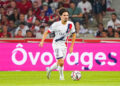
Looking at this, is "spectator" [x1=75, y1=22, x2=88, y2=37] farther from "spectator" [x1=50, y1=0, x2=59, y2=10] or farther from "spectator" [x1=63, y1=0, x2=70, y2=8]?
"spectator" [x1=50, y1=0, x2=59, y2=10]

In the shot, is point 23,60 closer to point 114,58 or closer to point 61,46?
point 114,58

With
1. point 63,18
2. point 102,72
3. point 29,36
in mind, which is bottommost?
point 102,72

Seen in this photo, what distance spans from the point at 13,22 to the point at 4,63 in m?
3.35

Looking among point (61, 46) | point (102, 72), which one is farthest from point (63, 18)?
point (102, 72)

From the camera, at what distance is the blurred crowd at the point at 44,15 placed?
20.3m

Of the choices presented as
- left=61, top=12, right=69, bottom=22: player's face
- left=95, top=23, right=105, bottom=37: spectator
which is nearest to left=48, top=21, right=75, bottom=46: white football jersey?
left=61, top=12, right=69, bottom=22: player's face

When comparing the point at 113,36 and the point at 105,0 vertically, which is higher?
the point at 105,0

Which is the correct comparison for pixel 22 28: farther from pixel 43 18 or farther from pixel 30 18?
pixel 43 18

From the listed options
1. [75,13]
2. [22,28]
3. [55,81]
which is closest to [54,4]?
[75,13]

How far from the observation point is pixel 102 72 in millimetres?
17375

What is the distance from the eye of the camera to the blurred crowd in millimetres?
20297

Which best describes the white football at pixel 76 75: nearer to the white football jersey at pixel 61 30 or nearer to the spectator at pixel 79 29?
the white football jersey at pixel 61 30

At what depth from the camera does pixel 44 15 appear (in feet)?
69.2

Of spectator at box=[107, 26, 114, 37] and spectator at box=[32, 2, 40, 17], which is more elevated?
spectator at box=[32, 2, 40, 17]
